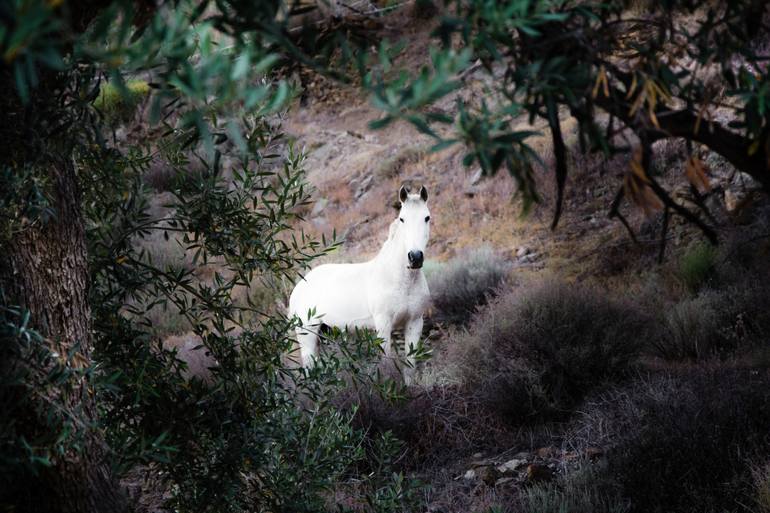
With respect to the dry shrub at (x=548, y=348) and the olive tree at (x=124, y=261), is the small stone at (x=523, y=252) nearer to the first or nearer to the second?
the dry shrub at (x=548, y=348)

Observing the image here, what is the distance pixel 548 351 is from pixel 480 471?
1.33 metres

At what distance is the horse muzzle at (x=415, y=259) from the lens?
20.2 feet

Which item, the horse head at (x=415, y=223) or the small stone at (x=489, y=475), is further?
the horse head at (x=415, y=223)

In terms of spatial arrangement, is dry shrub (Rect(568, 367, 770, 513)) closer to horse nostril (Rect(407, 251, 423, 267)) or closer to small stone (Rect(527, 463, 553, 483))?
small stone (Rect(527, 463, 553, 483))

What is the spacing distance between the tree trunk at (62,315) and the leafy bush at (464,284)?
630 cm

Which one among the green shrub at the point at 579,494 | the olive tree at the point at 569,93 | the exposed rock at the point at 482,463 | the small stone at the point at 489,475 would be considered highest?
the olive tree at the point at 569,93

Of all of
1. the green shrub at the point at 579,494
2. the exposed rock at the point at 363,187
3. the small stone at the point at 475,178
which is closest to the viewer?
the green shrub at the point at 579,494

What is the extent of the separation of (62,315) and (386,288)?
13.8ft

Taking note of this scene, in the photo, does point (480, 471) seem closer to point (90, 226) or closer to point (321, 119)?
point (90, 226)

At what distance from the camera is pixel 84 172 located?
3232 mm

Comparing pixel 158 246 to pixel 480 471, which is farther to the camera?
pixel 158 246

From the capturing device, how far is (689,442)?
443 cm

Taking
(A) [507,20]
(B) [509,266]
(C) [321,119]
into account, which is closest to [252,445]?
(A) [507,20]

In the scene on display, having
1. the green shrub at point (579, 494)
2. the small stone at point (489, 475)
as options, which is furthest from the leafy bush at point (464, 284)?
the green shrub at point (579, 494)
